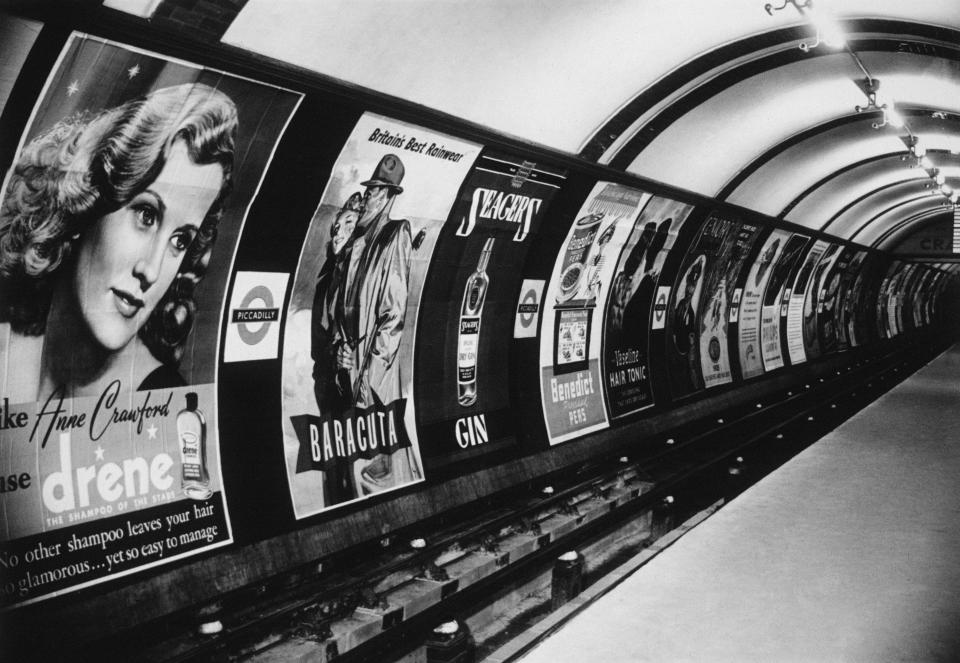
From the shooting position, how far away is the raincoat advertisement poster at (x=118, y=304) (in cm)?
473

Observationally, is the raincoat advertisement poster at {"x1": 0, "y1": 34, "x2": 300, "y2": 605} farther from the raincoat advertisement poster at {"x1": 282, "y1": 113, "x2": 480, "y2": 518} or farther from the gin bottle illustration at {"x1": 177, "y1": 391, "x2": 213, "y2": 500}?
the raincoat advertisement poster at {"x1": 282, "y1": 113, "x2": 480, "y2": 518}

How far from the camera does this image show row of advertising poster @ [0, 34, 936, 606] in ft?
15.9

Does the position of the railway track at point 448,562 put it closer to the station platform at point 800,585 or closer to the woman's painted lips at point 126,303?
the woman's painted lips at point 126,303

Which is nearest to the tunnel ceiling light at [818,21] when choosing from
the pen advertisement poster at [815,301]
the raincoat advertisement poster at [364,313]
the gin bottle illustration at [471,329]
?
the raincoat advertisement poster at [364,313]

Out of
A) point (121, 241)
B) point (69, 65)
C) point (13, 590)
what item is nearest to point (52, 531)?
point (13, 590)

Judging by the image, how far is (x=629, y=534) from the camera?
10000 millimetres

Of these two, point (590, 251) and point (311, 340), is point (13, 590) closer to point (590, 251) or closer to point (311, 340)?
point (311, 340)

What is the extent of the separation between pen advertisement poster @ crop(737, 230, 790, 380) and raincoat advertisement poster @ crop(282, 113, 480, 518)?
412 inches

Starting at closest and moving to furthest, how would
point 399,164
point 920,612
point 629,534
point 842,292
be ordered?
point 920,612
point 399,164
point 629,534
point 842,292

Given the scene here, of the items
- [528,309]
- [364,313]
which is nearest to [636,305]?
[528,309]

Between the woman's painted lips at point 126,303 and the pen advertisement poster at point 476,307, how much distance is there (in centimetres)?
325

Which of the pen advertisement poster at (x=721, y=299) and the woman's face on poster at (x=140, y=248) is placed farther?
the pen advertisement poster at (x=721, y=299)

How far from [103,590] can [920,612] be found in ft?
15.2

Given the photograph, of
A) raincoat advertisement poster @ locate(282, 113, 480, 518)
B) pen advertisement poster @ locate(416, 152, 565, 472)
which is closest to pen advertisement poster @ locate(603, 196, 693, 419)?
pen advertisement poster @ locate(416, 152, 565, 472)
